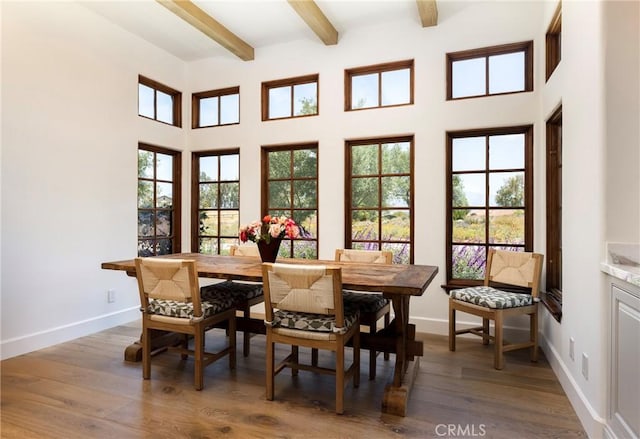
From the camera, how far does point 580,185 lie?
209 cm

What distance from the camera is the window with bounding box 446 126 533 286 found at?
336 centimetres

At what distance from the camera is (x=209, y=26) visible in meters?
3.55

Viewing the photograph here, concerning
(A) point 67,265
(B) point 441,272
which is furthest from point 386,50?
(A) point 67,265

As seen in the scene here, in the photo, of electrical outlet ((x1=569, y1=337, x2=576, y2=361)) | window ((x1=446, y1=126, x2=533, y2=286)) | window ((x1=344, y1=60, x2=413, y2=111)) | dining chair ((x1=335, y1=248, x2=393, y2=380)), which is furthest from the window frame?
electrical outlet ((x1=569, y1=337, x2=576, y2=361))

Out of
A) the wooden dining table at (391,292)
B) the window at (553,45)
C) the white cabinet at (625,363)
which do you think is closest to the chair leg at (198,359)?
the wooden dining table at (391,292)

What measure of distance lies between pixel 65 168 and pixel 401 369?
3285mm

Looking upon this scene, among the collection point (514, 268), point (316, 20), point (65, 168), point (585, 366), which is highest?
point (316, 20)

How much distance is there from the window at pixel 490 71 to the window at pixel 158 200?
331 cm

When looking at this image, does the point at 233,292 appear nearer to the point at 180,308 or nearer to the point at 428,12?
the point at 180,308

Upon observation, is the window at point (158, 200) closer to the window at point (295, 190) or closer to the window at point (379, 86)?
the window at point (295, 190)

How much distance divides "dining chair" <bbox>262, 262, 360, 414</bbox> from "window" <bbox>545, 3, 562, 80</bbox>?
254 centimetres

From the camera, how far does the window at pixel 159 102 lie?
4.13 metres

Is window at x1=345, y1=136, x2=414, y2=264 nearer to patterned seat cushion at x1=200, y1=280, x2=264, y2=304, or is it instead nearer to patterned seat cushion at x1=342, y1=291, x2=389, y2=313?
patterned seat cushion at x1=342, y1=291, x2=389, y2=313

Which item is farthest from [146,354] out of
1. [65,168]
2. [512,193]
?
[512,193]
